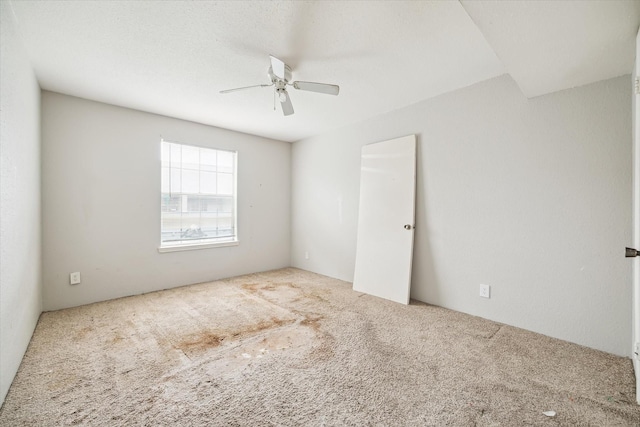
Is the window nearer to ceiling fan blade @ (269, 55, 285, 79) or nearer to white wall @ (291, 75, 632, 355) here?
ceiling fan blade @ (269, 55, 285, 79)

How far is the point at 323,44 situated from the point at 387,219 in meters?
2.05

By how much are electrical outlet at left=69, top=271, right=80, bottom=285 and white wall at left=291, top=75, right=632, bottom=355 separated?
3.80 m

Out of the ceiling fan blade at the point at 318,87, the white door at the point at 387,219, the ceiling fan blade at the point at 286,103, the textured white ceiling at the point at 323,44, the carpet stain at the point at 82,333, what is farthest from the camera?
the white door at the point at 387,219

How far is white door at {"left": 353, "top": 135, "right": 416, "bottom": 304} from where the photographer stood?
10.2 ft

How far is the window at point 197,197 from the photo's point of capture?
366cm

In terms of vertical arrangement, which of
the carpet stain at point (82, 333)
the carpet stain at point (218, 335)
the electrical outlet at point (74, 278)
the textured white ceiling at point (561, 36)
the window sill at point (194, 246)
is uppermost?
the textured white ceiling at point (561, 36)

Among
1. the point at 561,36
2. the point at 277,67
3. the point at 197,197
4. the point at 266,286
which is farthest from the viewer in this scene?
the point at 197,197

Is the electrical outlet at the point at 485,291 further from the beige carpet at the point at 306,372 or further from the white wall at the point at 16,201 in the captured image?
the white wall at the point at 16,201

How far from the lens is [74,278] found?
9.70ft

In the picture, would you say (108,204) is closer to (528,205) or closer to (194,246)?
(194,246)

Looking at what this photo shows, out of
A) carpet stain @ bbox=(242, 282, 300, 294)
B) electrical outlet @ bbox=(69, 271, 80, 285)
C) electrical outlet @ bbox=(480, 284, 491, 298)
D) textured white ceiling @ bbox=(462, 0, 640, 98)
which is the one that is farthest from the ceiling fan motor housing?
electrical outlet @ bbox=(69, 271, 80, 285)

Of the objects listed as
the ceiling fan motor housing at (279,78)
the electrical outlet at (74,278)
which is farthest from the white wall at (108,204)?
the ceiling fan motor housing at (279,78)

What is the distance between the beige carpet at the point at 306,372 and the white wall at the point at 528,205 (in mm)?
298

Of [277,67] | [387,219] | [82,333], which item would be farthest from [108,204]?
[387,219]
